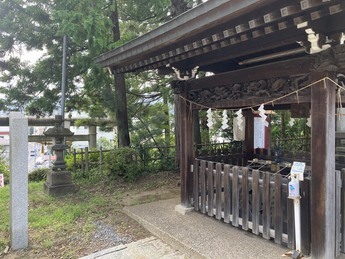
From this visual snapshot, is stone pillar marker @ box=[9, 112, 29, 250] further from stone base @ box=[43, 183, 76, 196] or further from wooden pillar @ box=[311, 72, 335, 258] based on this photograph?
wooden pillar @ box=[311, 72, 335, 258]

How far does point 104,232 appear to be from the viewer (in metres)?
4.39

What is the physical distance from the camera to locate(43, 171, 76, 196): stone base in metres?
6.49

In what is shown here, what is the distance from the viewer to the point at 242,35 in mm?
3064

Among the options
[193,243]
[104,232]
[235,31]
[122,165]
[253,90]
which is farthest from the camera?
[122,165]

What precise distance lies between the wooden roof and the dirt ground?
2755 mm

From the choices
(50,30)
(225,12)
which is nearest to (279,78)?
(225,12)

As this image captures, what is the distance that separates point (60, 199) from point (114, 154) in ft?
6.25

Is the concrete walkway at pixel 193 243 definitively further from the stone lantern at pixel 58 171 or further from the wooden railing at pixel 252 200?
the stone lantern at pixel 58 171

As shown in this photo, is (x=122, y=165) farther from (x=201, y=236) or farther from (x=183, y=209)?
(x=201, y=236)

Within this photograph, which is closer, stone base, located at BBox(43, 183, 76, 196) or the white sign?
the white sign

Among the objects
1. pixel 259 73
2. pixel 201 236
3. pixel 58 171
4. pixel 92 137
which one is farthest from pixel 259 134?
pixel 92 137

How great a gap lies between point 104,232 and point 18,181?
151 centimetres

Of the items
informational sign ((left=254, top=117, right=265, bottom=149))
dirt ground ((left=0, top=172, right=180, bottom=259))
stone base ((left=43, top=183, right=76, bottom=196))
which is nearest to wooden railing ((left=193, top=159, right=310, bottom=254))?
dirt ground ((left=0, top=172, right=180, bottom=259))

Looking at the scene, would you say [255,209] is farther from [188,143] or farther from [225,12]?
[225,12]
